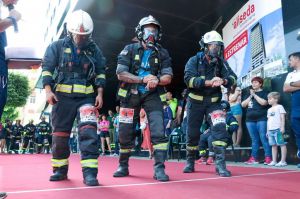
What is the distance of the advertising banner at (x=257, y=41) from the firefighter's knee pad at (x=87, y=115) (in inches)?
171

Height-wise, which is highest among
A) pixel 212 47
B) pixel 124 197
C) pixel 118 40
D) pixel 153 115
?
pixel 118 40

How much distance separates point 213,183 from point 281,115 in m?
3.27

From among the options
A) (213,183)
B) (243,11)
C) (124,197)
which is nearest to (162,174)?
(213,183)

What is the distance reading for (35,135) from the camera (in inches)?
764

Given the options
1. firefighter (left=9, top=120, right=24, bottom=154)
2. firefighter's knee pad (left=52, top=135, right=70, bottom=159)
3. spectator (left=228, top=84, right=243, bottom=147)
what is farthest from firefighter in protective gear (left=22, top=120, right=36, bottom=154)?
firefighter's knee pad (left=52, top=135, right=70, bottom=159)

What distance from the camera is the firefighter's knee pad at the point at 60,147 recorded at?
396 cm

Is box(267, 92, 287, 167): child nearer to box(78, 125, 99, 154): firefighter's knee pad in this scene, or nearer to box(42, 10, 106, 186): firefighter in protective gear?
box(42, 10, 106, 186): firefighter in protective gear

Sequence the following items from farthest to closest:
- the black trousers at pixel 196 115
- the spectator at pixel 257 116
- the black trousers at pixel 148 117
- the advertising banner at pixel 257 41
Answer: the spectator at pixel 257 116 < the advertising banner at pixel 257 41 < the black trousers at pixel 196 115 < the black trousers at pixel 148 117

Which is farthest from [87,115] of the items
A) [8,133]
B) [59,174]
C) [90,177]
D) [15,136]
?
[8,133]

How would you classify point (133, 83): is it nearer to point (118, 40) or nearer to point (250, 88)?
point (250, 88)

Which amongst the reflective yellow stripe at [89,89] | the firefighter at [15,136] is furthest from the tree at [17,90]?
the reflective yellow stripe at [89,89]

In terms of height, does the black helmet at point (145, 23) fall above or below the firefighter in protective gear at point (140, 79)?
above

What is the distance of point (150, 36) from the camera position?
434cm

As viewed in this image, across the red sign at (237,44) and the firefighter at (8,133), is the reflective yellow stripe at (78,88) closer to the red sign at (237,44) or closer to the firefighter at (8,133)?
the red sign at (237,44)
